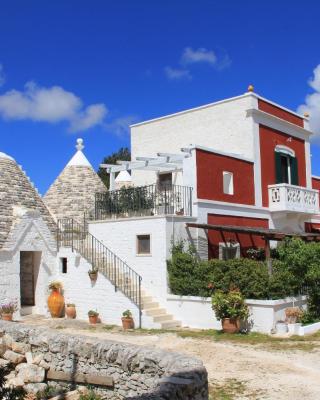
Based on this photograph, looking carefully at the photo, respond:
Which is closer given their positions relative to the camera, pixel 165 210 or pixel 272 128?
pixel 165 210

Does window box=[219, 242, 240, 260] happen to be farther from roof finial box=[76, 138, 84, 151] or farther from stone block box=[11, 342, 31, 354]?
roof finial box=[76, 138, 84, 151]

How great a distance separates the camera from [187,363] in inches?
317

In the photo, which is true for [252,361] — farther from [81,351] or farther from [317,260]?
[317,260]

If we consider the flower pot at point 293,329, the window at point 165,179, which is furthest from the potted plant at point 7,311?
the flower pot at point 293,329

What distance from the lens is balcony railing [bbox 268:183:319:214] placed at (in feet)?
72.5

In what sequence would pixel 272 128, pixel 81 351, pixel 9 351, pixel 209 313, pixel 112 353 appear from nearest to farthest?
pixel 112 353 → pixel 81 351 → pixel 9 351 → pixel 209 313 → pixel 272 128

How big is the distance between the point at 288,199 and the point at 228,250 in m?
4.41

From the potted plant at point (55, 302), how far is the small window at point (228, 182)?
295 inches

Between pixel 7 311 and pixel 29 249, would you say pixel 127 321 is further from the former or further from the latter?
pixel 29 249

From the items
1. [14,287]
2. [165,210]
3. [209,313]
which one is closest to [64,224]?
[14,287]

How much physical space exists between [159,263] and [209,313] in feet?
8.58

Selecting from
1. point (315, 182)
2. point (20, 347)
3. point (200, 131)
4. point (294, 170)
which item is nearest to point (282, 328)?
point (20, 347)

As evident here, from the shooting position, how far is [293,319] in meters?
15.0

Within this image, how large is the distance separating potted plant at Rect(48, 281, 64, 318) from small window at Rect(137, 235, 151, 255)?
344cm
